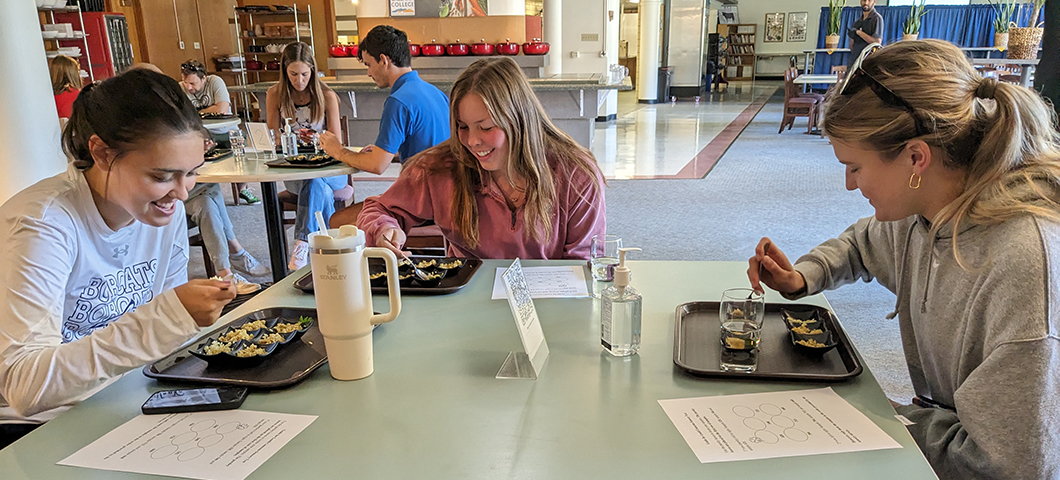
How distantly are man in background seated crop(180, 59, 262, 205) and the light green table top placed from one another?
4.61m

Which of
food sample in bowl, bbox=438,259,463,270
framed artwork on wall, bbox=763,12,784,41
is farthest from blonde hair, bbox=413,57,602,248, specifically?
framed artwork on wall, bbox=763,12,784,41

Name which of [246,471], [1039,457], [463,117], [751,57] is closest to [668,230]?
[463,117]

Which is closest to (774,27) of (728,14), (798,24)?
(798,24)

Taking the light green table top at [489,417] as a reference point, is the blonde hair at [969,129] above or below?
above

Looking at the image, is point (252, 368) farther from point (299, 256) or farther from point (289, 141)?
point (299, 256)

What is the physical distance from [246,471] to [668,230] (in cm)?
374

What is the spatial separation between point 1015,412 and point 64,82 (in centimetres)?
549

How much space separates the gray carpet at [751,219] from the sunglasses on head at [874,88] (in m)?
1.48

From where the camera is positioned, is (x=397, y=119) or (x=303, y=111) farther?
(x=303, y=111)

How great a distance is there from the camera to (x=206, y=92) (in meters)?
5.52

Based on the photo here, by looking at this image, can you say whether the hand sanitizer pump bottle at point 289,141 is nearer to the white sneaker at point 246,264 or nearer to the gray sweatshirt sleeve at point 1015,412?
the white sneaker at point 246,264

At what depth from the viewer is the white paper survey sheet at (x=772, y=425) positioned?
34.1 inches

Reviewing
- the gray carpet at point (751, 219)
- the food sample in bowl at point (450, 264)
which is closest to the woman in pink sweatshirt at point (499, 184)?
the food sample in bowl at point (450, 264)

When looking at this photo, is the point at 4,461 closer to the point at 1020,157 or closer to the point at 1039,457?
the point at 1039,457
